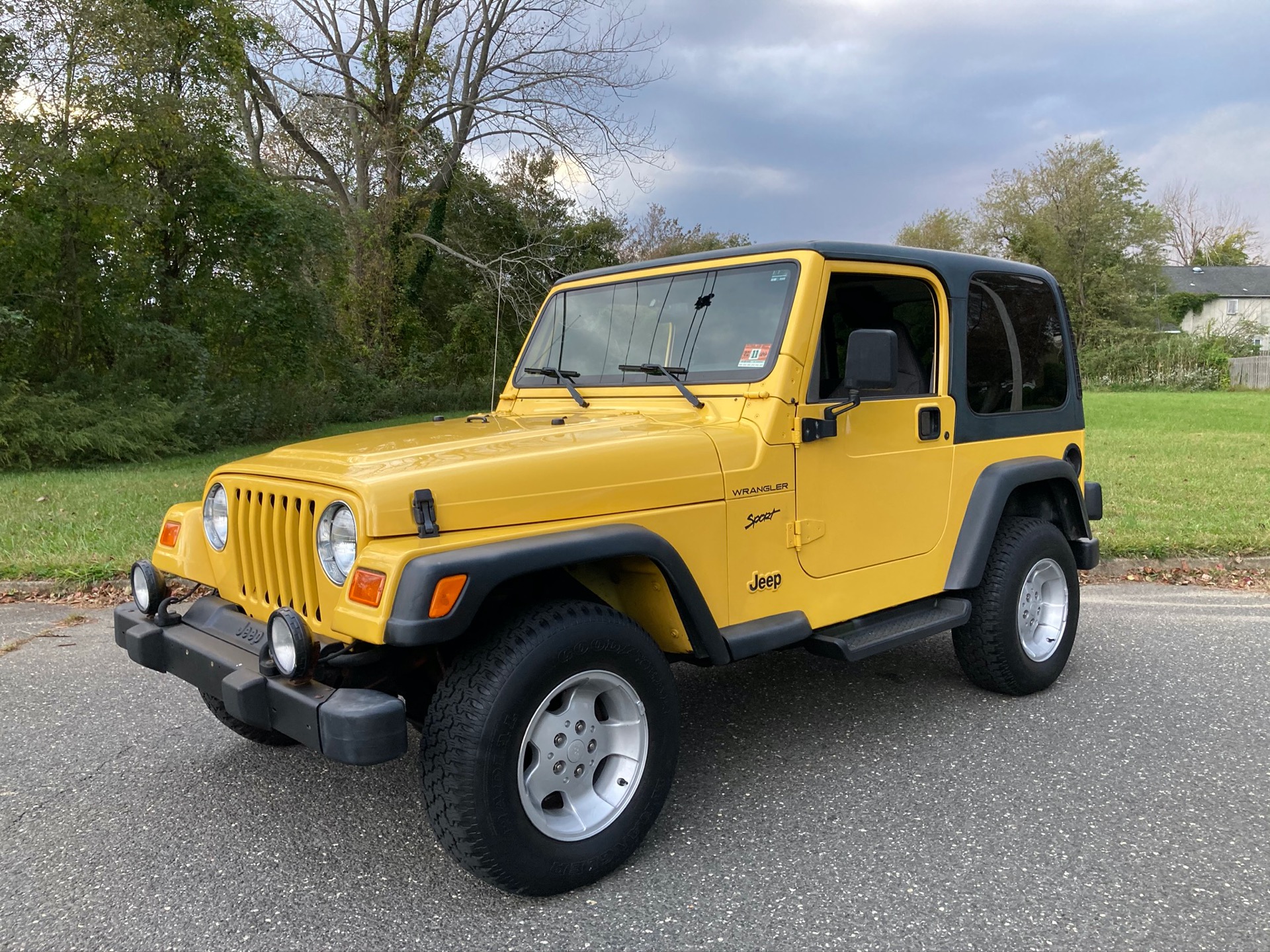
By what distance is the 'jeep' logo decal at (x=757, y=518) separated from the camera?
318 cm

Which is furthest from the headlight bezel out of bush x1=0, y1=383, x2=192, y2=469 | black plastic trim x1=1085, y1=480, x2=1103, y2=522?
bush x1=0, y1=383, x2=192, y2=469

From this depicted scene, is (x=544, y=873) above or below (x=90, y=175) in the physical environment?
below

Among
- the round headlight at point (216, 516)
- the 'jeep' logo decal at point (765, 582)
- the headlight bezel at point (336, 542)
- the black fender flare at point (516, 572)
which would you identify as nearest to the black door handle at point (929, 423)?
the 'jeep' logo decal at point (765, 582)

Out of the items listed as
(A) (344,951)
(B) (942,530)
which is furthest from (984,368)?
(A) (344,951)

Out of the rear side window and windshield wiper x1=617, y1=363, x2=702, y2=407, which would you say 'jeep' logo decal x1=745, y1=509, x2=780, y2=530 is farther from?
the rear side window

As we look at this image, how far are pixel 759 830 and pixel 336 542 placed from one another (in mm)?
1710

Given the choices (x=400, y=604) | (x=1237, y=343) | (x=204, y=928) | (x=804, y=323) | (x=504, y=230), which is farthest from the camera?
(x=1237, y=343)

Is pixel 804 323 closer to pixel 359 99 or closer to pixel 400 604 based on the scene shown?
pixel 400 604

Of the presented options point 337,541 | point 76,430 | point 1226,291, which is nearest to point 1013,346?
point 337,541

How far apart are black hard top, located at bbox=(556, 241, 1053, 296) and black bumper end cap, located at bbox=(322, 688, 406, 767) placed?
205 cm

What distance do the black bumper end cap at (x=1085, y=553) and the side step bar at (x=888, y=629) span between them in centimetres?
100

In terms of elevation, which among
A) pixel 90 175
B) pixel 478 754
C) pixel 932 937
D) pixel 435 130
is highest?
pixel 435 130

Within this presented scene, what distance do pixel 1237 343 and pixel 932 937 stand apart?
45391 mm

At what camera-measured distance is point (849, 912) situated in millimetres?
2629
